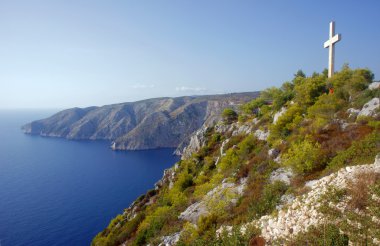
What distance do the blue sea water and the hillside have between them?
102 ft

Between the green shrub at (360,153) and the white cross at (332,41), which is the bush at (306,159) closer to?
the green shrub at (360,153)

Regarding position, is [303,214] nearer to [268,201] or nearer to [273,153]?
[268,201]

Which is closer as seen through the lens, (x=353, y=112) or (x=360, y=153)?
(x=360, y=153)

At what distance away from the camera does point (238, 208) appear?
16469mm

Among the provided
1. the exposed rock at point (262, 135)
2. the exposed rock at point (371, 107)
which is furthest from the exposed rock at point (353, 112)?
the exposed rock at point (262, 135)

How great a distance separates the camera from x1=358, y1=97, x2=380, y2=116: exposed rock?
19587 millimetres

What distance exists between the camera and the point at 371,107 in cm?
2028

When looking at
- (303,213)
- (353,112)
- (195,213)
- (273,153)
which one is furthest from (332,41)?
(303,213)

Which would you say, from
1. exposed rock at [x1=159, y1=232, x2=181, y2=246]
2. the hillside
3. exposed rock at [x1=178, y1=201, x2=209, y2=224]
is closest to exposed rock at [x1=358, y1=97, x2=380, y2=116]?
the hillside

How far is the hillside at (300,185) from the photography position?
950 centimetres

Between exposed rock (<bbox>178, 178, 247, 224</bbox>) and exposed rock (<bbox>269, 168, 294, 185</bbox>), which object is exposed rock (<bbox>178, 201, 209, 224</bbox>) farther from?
exposed rock (<bbox>269, 168, 294, 185</bbox>)

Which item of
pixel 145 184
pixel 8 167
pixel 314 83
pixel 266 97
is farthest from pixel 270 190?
pixel 8 167

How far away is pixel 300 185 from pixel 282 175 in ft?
10.3

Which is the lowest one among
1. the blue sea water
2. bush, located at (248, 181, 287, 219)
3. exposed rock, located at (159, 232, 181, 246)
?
the blue sea water
